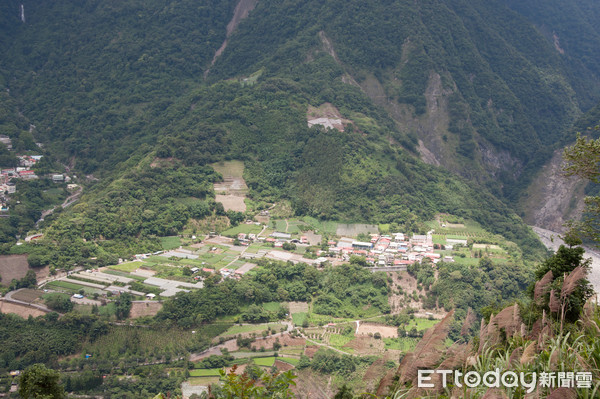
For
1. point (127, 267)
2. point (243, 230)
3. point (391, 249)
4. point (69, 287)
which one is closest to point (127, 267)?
point (127, 267)

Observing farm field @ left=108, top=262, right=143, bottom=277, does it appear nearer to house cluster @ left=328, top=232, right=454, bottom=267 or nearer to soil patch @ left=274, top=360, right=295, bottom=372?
soil patch @ left=274, top=360, right=295, bottom=372

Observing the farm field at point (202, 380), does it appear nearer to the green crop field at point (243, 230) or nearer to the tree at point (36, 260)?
the tree at point (36, 260)

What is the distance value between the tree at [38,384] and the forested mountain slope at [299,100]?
34664 millimetres

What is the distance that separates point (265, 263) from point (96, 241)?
13.6 metres

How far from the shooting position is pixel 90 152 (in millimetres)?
70250

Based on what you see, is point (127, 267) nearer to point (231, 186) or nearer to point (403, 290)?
point (231, 186)

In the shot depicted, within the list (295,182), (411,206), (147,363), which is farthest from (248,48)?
(147,363)

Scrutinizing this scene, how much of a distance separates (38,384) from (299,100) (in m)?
57.9

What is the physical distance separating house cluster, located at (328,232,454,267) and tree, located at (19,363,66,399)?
1348 inches

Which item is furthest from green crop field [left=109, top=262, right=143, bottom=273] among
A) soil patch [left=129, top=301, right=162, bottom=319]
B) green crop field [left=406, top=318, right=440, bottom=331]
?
green crop field [left=406, top=318, right=440, bottom=331]

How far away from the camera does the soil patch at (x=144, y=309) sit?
3503 cm

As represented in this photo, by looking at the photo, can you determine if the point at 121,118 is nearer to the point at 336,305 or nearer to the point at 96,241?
the point at 96,241

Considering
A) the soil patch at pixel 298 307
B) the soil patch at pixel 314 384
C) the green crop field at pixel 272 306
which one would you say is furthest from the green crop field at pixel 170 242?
the soil patch at pixel 314 384

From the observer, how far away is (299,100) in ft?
218
